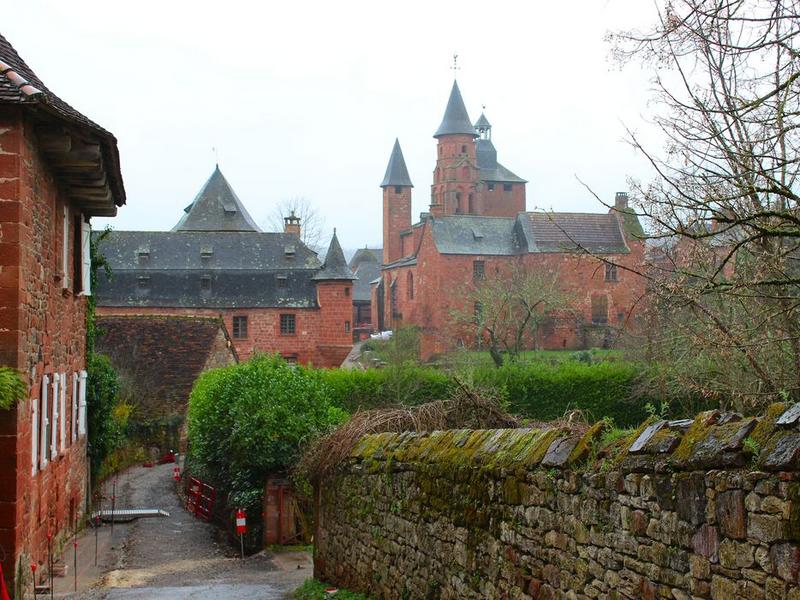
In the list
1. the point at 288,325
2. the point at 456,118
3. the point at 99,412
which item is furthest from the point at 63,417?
the point at 456,118

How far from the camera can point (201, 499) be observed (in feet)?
72.9

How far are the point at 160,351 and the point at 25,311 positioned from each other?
25.0 m

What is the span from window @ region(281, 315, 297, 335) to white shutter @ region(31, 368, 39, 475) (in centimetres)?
5358

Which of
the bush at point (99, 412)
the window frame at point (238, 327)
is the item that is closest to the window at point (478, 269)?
the window frame at point (238, 327)

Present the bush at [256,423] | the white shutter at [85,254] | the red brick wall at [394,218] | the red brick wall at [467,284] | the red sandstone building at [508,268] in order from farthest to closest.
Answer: the red brick wall at [394,218] → the red brick wall at [467,284] → the red sandstone building at [508,268] → the bush at [256,423] → the white shutter at [85,254]

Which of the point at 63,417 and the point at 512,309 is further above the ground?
the point at 512,309

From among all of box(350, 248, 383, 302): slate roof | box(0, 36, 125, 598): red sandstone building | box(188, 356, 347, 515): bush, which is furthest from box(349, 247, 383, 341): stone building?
box(0, 36, 125, 598): red sandstone building

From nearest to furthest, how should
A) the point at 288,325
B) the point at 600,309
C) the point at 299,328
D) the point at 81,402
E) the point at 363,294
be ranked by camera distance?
the point at 81,402 < the point at 299,328 < the point at 288,325 < the point at 600,309 < the point at 363,294

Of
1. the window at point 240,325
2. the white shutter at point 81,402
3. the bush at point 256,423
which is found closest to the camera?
the white shutter at point 81,402

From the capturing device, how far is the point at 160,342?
1390 inches

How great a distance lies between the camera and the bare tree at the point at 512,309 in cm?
5894

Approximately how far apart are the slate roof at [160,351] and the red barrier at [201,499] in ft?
32.7

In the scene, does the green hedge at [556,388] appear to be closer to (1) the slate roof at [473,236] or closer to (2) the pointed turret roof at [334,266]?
(2) the pointed turret roof at [334,266]

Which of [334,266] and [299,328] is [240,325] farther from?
[334,266]
